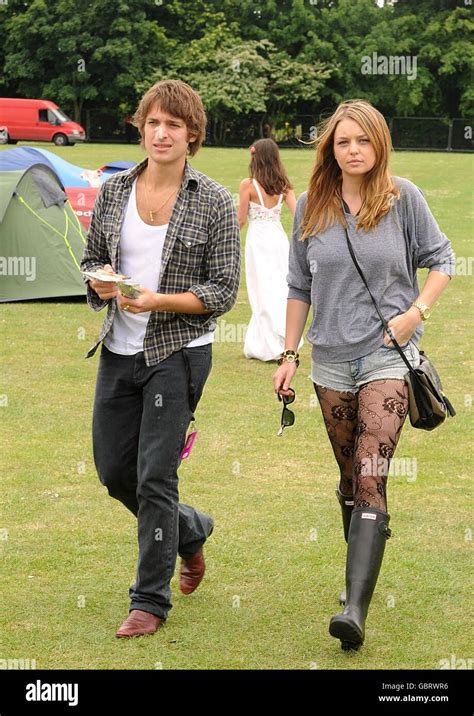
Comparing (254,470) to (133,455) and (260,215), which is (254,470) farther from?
(260,215)

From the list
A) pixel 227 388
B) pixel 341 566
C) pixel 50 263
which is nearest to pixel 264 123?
pixel 50 263

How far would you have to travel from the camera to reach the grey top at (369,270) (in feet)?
15.1

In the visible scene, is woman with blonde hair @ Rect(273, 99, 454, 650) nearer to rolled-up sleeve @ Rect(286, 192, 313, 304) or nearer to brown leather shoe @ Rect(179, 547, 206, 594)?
rolled-up sleeve @ Rect(286, 192, 313, 304)

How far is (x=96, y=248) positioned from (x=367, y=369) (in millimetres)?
1212

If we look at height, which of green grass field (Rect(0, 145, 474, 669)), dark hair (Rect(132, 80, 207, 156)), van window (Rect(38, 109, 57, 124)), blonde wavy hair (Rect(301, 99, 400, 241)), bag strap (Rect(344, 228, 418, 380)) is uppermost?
van window (Rect(38, 109, 57, 124))

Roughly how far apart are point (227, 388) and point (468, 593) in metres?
4.66

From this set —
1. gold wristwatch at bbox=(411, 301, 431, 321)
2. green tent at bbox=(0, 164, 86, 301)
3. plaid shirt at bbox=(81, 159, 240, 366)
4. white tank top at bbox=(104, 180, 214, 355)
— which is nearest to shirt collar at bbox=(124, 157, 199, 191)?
plaid shirt at bbox=(81, 159, 240, 366)

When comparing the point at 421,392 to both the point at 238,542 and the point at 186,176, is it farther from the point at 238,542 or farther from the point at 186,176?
the point at 238,542

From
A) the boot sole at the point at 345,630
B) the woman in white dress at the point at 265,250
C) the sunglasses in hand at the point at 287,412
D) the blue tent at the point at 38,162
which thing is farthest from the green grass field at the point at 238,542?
the blue tent at the point at 38,162

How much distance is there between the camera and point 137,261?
469 centimetres

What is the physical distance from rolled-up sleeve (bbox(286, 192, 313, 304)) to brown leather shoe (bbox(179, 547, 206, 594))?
4.07 feet

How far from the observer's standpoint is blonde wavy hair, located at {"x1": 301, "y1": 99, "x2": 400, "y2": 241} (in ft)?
15.1

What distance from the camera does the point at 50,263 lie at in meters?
13.8

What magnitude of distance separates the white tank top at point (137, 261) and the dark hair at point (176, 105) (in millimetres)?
351
